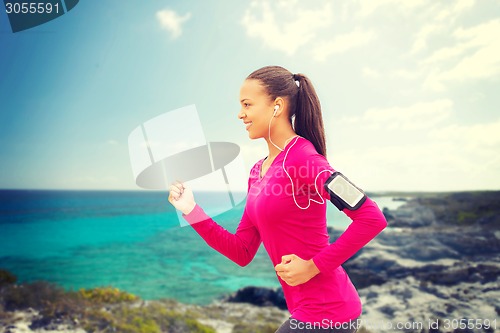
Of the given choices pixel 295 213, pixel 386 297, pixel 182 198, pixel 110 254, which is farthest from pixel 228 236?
pixel 110 254

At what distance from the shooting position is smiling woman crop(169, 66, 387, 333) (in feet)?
3.82

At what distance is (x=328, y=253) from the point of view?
3.79 feet

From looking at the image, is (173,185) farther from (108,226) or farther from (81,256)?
(108,226)

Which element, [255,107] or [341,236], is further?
[255,107]

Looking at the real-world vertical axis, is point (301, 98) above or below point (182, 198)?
above

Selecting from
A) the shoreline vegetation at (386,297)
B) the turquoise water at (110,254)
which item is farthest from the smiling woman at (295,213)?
the turquoise water at (110,254)

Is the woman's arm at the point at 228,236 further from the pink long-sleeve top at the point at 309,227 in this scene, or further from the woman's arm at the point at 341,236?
the woman's arm at the point at 341,236

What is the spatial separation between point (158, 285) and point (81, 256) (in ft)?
9.06

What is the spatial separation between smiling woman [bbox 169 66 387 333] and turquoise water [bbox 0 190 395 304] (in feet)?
21.0

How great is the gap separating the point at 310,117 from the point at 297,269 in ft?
1.61

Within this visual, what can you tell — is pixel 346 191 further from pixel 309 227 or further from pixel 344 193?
pixel 309 227

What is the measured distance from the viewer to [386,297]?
6230mm

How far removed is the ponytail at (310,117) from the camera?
1362 mm

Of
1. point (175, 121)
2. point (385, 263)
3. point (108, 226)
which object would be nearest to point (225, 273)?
point (385, 263)
